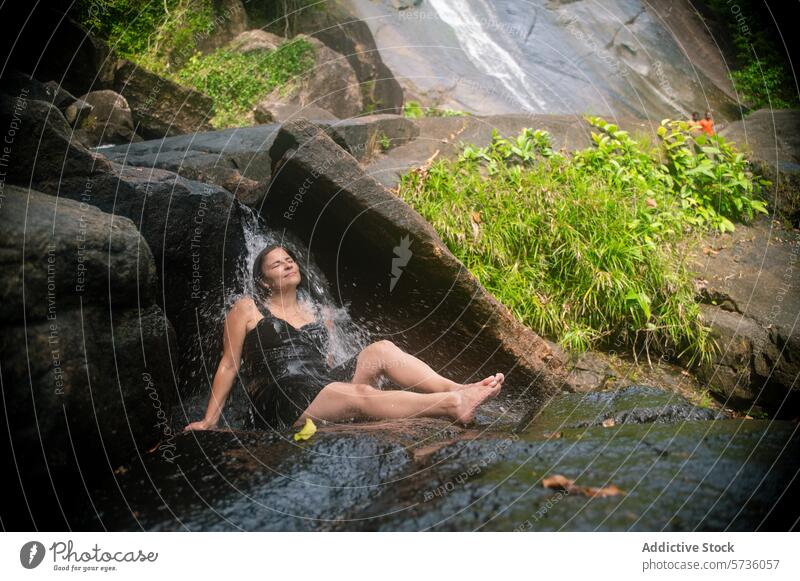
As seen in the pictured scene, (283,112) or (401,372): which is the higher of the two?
(283,112)

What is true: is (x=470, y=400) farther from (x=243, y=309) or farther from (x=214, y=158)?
(x=214, y=158)

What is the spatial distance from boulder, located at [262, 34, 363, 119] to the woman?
2360 millimetres

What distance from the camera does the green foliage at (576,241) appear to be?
369 centimetres

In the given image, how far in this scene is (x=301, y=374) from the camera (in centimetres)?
262

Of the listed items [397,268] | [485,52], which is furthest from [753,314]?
[485,52]

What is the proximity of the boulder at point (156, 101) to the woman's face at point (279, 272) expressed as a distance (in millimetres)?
1664

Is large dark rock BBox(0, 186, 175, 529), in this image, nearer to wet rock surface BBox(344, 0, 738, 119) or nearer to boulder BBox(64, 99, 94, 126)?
boulder BBox(64, 99, 94, 126)

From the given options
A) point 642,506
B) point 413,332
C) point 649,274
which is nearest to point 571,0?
point 649,274

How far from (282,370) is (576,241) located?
2.28m

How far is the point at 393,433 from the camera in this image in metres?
2.33

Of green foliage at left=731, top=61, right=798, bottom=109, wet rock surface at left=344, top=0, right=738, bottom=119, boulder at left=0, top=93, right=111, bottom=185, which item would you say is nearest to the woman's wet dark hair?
boulder at left=0, top=93, right=111, bottom=185

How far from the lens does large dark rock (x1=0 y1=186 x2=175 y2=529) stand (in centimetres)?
191

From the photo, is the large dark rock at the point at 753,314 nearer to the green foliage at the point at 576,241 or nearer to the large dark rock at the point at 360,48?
the green foliage at the point at 576,241

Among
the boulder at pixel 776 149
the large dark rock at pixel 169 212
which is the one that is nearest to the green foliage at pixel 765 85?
the boulder at pixel 776 149
